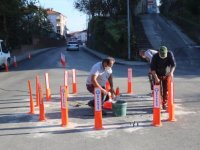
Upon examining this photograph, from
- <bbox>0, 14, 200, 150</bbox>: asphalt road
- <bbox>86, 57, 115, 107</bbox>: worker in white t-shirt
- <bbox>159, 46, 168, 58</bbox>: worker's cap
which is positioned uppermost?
<bbox>159, 46, 168, 58</bbox>: worker's cap

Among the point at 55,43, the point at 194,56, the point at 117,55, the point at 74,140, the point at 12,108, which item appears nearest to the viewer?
the point at 74,140

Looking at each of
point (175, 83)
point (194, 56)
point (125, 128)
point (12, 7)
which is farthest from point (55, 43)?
point (125, 128)

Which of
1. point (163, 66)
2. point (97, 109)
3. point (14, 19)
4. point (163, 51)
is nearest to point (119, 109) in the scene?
point (97, 109)

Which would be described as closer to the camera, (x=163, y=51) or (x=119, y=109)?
(x=119, y=109)

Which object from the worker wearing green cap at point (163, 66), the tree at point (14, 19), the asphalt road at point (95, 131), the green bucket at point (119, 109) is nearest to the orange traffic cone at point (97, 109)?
the asphalt road at point (95, 131)

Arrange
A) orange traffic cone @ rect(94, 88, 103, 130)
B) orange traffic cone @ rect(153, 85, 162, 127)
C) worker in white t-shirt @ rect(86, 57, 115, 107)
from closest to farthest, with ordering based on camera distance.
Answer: orange traffic cone @ rect(94, 88, 103, 130) < orange traffic cone @ rect(153, 85, 162, 127) < worker in white t-shirt @ rect(86, 57, 115, 107)

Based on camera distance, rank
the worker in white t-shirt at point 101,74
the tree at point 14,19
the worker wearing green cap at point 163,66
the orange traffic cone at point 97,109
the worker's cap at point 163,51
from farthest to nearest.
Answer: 1. the tree at point 14,19
2. the worker wearing green cap at point 163,66
3. the worker's cap at point 163,51
4. the worker in white t-shirt at point 101,74
5. the orange traffic cone at point 97,109

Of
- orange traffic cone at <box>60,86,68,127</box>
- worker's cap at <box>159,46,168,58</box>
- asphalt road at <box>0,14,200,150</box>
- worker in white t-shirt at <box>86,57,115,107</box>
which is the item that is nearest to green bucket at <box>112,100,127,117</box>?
asphalt road at <box>0,14,200,150</box>

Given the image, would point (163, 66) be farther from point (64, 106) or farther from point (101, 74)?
point (64, 106)

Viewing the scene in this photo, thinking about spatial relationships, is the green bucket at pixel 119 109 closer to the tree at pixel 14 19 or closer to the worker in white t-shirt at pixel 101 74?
the worker in white t-shirt at pixel 101 74

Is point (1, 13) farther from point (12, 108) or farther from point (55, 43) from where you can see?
point (55, 43)

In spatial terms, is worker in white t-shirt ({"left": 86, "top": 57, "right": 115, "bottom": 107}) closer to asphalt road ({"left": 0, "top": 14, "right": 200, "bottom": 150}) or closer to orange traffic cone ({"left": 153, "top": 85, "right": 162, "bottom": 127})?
asphalt road ({"left": 0, "top": 14, "right": 200, "bottom": 150})

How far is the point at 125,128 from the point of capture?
9172 mm

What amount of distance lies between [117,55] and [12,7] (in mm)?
13160
